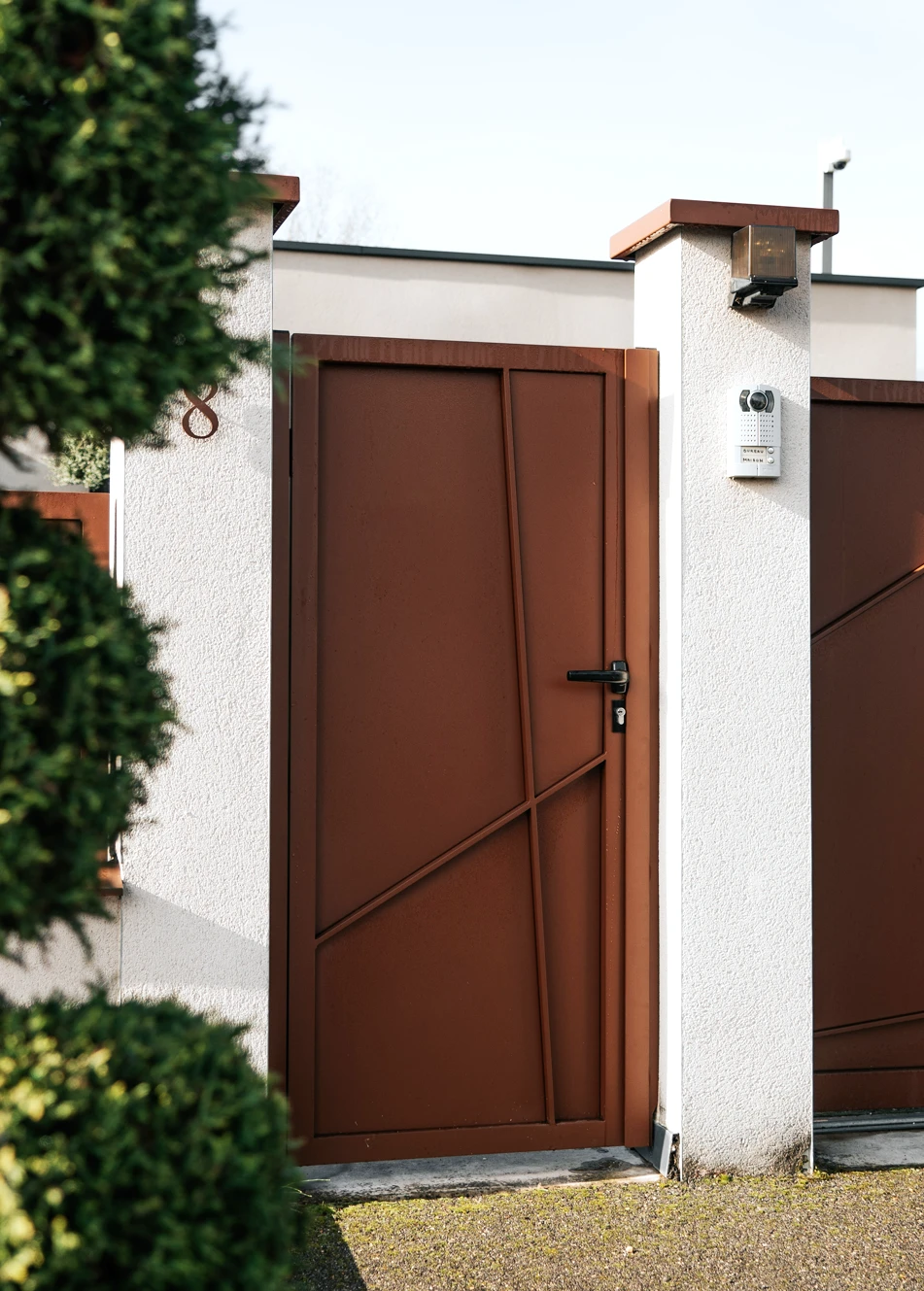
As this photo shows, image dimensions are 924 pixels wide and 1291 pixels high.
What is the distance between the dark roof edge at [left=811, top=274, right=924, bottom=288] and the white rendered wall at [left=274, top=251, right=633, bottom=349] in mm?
2185

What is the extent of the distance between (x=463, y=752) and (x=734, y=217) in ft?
5.81

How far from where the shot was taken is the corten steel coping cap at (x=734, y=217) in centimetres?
370

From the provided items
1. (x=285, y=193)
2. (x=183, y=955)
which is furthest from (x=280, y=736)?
(x=285, y=193)

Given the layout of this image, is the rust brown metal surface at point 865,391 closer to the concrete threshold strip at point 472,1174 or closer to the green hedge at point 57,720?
the concrete threshold strip at point 472,1174

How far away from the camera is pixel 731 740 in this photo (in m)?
3.76

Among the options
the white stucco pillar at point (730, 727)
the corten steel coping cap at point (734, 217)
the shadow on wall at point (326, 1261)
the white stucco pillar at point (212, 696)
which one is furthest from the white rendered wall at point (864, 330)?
the shadow on wall at point (326, 1261)

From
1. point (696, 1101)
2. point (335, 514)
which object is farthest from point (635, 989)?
point (335, 514)

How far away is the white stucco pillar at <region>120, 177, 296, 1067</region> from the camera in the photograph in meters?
3.41

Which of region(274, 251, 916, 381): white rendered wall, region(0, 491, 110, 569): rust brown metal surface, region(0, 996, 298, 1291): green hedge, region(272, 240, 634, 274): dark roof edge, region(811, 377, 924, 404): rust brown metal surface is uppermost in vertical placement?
region(272, 240, 634, 274): dark roof edge

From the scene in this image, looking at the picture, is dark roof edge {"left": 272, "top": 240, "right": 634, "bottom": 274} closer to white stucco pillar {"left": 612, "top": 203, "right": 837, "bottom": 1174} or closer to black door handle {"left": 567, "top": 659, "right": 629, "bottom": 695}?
white stucco pillar {"left": 612, "top": 203, "right": 837, "bottom": 1174}

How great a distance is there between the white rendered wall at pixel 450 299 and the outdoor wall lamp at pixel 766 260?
22.9 feet

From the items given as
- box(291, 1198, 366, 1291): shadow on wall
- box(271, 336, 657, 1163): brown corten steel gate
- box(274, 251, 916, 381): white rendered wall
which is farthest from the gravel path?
box(274, 251, 916, 381): white rendered wall

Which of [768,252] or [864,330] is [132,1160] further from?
[864,330]

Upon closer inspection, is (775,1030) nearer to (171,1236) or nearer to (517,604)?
(517,604)
